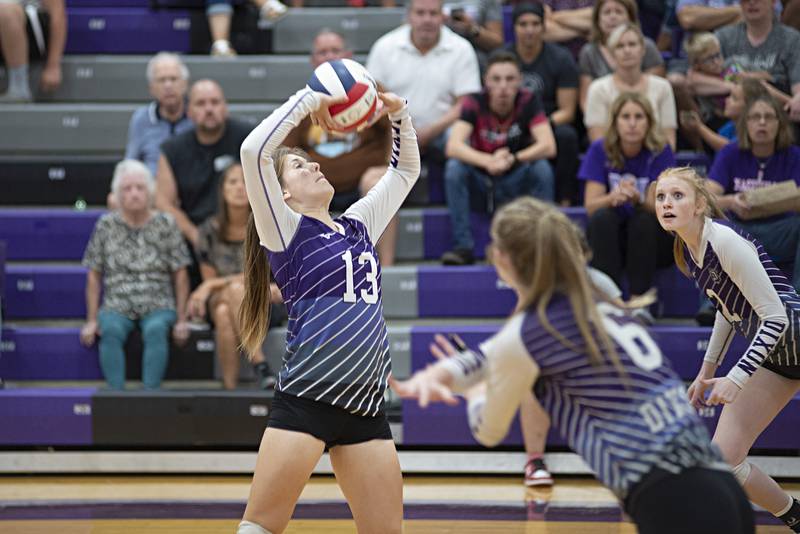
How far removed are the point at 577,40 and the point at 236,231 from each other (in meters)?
3.24

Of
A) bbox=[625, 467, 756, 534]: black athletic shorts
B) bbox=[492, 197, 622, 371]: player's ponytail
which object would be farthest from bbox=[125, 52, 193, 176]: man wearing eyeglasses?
bbox=[625, 467, 756, 534]: black athletic shorts

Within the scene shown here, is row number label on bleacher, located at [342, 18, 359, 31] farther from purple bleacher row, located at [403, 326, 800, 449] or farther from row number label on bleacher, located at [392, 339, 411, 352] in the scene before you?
purple bleacher row, located at [403, 326, 800, 449]

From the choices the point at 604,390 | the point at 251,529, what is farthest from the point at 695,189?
the point at 251,529

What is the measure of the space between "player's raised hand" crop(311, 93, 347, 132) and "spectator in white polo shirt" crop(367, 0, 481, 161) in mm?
3916

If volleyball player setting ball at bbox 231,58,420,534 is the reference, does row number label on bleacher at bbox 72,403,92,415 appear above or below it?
below

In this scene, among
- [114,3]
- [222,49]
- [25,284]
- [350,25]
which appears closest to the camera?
[25,284]

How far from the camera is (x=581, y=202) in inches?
305

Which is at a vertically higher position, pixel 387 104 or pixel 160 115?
pixel 387 104

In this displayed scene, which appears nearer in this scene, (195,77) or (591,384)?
(591,384)

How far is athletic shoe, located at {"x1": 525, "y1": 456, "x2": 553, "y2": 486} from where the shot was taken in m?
6.19

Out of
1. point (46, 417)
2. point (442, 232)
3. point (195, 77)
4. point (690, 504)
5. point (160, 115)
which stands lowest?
point (46, 417)

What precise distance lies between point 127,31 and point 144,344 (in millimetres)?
3560

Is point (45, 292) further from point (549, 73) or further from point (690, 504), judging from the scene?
point (690, 504)

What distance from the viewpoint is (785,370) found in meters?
4.54
